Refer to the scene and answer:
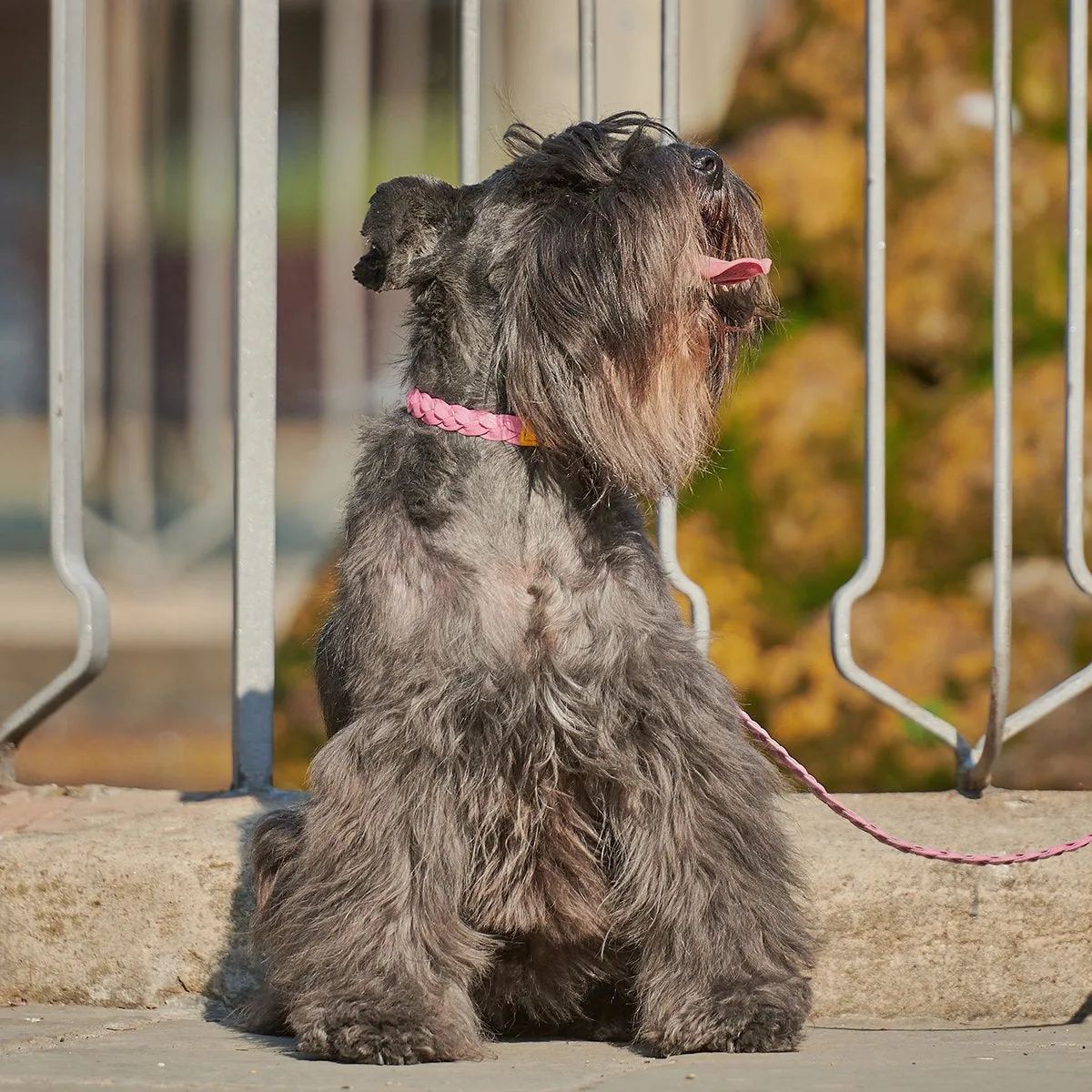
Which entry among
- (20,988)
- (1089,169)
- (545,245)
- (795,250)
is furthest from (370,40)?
(20,988)

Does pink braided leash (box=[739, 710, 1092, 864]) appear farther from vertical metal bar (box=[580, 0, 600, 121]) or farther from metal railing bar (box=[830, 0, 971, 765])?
vertical metal bar (box=[580, 0, 600, 121])

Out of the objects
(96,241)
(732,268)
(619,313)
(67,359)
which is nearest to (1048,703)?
(732,268)

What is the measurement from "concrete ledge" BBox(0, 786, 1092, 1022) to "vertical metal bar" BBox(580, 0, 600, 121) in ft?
5.65

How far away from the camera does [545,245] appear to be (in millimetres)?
3078

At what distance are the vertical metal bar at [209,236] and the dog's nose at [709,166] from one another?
4038mm

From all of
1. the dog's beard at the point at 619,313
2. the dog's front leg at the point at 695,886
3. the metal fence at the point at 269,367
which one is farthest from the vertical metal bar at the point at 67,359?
the dog's front leg at the point at 695,886

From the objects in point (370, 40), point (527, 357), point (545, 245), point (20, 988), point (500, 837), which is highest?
point (370, 40)

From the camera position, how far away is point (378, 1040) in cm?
277

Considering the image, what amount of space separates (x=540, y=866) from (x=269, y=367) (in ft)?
5.20

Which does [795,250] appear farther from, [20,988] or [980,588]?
[20,988]

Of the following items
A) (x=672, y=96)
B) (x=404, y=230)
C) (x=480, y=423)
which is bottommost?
(x=480, y=423)

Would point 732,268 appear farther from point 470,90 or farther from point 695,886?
point 470,90

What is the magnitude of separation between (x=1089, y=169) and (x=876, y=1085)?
3.98m

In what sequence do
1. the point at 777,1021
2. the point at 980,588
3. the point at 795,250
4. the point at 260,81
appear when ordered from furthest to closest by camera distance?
1. the point at 795,250
2. the point at 980,588
3. the point at 260,81
4. the point at 777,1021
